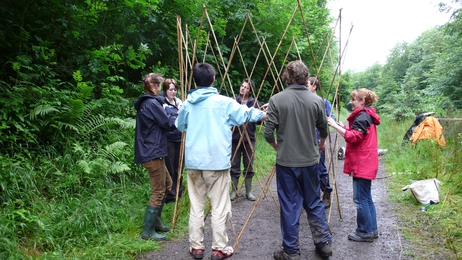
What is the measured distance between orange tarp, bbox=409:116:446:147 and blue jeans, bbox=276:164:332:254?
5854mm

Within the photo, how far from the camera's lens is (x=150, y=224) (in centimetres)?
340

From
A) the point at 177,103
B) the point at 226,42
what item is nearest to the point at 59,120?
the point at 177,103

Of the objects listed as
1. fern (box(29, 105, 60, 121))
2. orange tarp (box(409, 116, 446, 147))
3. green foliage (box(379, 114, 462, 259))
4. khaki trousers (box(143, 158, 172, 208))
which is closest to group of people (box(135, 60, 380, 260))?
khaki trousers (box(143, 158, 172, 208))

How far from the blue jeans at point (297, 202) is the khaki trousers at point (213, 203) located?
0.53 meters

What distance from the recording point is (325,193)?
14.9 feet

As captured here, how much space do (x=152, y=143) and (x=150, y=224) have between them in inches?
33.9

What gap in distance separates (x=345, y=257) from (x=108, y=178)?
3138 mm

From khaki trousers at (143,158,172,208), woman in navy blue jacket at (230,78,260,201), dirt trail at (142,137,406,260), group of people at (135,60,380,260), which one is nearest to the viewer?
group of people at (135,60,380,260)

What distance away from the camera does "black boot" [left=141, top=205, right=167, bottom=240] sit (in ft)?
11.1

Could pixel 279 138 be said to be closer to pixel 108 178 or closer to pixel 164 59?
pixel 108 178

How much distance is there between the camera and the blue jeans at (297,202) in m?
2.92

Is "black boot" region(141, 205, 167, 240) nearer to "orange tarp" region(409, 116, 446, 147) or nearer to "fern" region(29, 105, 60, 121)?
"fern" region(29, 105, 60, 121)

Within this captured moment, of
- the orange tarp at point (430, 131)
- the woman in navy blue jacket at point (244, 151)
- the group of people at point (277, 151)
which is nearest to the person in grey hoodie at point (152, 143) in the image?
the group of people at point (277, 151)

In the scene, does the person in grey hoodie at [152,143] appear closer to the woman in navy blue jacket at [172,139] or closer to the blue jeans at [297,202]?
the woman in navy blue jacket at [172,139]
